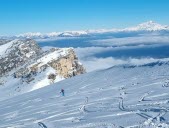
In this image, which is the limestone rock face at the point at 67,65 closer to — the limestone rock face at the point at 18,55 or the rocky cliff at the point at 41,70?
the rocky cliff at the point at 41,70

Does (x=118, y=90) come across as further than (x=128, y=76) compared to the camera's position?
No

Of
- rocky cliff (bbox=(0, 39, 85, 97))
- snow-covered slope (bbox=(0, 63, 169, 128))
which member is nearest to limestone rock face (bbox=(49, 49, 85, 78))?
rocky cliff (bbox=(0, 39, 85, 97))

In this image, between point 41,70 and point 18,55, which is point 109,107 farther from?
point 18,55

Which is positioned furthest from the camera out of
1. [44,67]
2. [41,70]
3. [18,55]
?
[18,55]

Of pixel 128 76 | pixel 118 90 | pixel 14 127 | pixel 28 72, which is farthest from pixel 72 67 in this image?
pixel 14 127

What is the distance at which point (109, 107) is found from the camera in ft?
82.0

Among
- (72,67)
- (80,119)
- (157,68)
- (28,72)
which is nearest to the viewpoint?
(80,119)

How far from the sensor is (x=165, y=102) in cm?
2297

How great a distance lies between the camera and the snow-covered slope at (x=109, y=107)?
66.8ft

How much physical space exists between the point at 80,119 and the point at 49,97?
14.9 meters

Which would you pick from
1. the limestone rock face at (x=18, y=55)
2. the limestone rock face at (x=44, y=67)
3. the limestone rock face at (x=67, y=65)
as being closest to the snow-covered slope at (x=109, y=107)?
the limestone rock face at (x=44, y=67)

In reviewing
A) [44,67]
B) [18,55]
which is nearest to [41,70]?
[44,67]

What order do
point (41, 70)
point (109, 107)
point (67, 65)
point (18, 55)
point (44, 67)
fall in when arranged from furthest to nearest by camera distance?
1. point (18, 55)
2. point (67, 65)
3. point (44, 67)
4. point (41, 70)
5. point (109, 107)

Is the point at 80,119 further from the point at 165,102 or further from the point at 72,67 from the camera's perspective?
the point at 72,67
